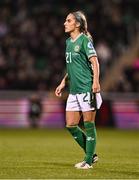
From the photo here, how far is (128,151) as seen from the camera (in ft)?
54.9

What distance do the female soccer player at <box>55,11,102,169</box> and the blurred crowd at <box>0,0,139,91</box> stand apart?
1735 centimetres

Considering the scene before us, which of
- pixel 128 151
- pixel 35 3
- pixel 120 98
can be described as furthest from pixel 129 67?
pixel 128 151

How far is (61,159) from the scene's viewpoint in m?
14.1

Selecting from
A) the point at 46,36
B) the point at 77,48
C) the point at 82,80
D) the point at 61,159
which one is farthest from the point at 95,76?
the point at 46,36

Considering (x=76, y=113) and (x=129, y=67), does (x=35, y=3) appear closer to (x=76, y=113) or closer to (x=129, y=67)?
(x=129, y=67)

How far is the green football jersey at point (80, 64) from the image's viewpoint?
12.2m

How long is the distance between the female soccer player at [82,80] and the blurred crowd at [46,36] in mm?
17352

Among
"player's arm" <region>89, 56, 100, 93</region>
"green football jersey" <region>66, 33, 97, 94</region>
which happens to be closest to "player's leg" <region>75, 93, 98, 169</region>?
"green football jersey" <region>66, 33, 97, 94</region>

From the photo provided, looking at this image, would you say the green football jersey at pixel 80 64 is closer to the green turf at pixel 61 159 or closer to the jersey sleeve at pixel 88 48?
the jersey sleeve at pixel 88 48

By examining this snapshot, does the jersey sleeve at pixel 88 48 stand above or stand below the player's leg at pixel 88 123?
above

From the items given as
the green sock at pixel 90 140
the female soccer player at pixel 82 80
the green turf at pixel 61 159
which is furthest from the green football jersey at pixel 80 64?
the green turf at pixel 61 159

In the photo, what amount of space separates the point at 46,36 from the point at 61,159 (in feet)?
58.5

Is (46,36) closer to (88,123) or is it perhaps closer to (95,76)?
(88,123)

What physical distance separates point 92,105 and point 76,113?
38cm
